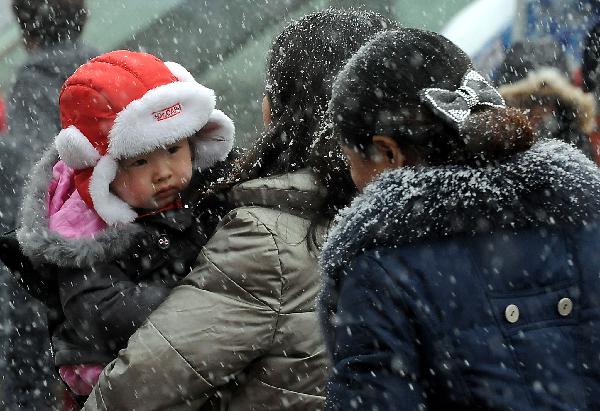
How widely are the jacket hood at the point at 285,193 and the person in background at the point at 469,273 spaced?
40 cm

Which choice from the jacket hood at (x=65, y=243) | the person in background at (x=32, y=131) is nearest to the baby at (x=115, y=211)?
the jacket hood at (x=65, y=243)

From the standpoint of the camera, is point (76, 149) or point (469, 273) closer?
point (469, 273)

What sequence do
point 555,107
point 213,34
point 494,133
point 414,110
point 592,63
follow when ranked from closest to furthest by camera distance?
1. point 494,133
2. point 414,110
3. point 555,107
4. point 592,63
5. point 213,34

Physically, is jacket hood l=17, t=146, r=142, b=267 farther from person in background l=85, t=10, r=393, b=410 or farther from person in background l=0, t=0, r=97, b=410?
person in background l=0, t=0, r=97, b=410

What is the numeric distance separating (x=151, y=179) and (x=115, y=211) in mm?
130

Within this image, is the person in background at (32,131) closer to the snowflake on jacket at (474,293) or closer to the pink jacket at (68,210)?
the pink jacket at (68,210)

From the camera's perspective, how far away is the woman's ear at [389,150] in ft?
6.64

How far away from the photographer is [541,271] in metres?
1.91

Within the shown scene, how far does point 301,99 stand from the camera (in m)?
2.54

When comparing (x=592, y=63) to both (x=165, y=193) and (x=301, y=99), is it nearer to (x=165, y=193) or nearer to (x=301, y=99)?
(x=301, y=99)

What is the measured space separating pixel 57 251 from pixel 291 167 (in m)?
0.61

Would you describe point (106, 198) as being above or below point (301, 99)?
below

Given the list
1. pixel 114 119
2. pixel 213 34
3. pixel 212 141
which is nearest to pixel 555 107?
pixel 212 141

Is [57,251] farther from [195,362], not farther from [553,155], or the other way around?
[553,155]
